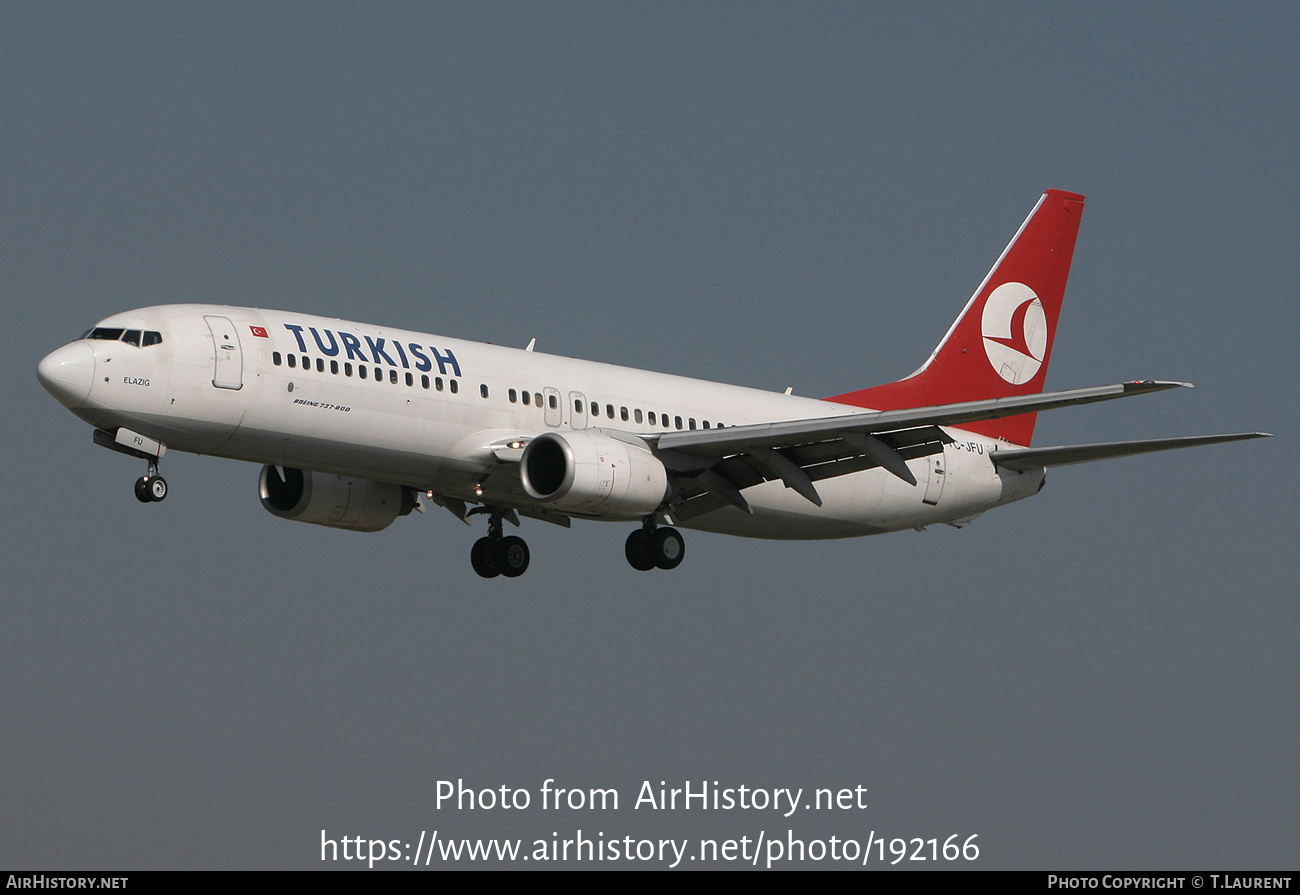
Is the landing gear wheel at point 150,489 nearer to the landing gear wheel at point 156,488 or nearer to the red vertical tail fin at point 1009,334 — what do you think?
the landing gear wheel at point 156,488

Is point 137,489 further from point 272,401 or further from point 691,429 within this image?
point 691,429

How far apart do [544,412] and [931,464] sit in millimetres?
9989

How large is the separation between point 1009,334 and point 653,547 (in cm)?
1367

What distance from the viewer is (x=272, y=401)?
3127 cm

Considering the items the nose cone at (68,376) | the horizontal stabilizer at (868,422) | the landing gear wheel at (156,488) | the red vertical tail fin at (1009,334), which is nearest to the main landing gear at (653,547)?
the horizontal stabilizer at (868,422)

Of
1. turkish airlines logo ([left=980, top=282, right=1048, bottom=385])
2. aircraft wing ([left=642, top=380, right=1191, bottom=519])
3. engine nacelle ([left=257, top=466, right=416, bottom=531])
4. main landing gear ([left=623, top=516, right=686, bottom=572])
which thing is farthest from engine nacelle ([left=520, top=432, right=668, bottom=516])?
turkish airlines logo ([left=980, top=282, right=1048, bottom=385])

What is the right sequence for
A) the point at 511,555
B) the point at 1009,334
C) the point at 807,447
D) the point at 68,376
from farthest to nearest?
1. the point at 1009,334
2. the point at 511,555
3. the point at 807,447
4. the point at 68,376

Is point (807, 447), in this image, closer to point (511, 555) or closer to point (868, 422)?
point (868, 422)

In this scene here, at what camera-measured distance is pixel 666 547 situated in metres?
36.4

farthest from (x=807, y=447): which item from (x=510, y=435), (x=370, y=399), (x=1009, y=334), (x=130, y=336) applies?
(x=130, y=336)

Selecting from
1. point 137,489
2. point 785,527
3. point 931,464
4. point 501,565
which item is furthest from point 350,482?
point 931,464

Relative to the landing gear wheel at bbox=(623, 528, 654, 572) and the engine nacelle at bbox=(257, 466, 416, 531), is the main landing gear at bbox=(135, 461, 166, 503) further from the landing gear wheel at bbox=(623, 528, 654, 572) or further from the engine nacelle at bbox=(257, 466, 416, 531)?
the landing gear wheel at bbox=(623, 528, 654, 572)

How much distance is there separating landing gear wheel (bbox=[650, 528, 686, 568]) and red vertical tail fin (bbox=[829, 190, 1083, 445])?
763 cm

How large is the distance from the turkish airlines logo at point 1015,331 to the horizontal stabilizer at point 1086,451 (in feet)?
15.0
